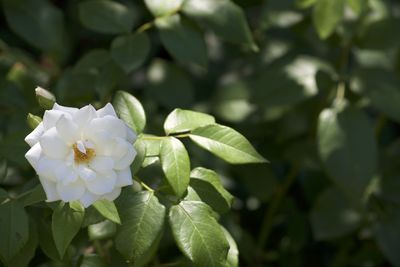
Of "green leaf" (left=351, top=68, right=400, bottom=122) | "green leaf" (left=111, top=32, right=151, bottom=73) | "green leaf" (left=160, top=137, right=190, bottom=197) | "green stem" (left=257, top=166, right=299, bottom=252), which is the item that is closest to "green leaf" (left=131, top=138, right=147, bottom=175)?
"green leaf" (left=160, top=137, right=190, bottom=197)

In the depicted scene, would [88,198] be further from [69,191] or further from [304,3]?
[304,3]

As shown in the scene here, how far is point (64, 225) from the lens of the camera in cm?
126

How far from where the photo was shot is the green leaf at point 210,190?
54.6 inches

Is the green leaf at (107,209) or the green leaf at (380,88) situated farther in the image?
the green leaf at (380,88)

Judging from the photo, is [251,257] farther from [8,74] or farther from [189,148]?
[8,74]

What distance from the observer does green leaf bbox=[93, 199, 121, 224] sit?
1.25 meters

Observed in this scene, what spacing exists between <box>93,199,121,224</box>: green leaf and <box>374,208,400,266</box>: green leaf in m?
1.04

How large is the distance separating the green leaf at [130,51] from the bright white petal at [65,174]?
499 millimetres

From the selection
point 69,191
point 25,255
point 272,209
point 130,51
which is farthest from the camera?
point 272,209

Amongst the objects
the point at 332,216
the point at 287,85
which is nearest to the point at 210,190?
the point at 287,85

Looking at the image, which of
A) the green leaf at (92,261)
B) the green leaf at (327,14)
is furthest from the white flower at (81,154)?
the green leaf at (327,14)

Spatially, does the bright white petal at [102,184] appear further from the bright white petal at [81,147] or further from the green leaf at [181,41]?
the green leaf at [181,41]

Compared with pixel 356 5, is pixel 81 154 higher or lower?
higher

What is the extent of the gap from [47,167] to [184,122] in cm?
31
